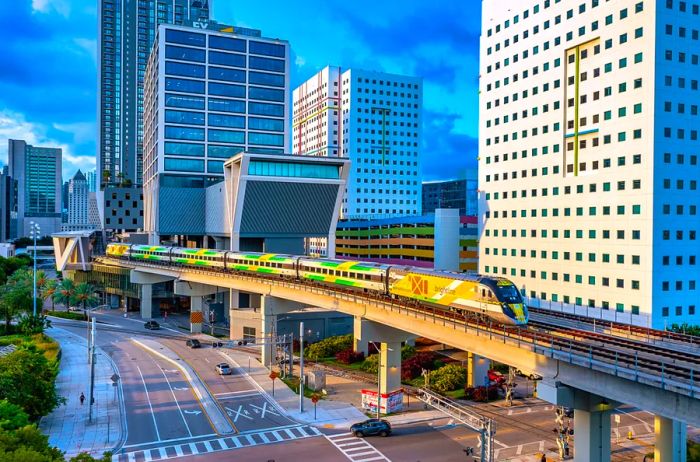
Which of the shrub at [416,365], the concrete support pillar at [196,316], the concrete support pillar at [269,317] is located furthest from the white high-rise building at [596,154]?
the concrete support pillar at [196,316]

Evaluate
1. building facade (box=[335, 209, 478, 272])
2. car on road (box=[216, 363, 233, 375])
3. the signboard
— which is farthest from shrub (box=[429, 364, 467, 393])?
building facade (box=[335, 209, 478, 272])

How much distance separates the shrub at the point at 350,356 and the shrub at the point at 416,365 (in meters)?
6.76

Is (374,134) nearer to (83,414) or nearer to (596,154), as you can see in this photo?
(596,154)

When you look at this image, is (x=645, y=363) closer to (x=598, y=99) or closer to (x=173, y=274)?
(x=598, y=99)

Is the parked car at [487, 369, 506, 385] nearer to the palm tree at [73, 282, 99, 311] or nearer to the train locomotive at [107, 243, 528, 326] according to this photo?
the train locomotive at [107, 243, 528, 326]

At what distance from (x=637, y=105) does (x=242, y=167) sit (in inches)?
2443

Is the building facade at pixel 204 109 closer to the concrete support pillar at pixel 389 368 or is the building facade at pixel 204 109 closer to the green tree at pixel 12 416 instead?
the concrete support pillar at pixel 389 368

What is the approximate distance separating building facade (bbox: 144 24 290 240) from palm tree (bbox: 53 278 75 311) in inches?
953

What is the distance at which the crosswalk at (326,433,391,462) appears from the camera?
39469mm

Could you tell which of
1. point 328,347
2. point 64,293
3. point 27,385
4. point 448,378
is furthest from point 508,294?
point 64,293

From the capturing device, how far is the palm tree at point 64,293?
324 feet

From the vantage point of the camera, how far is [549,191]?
260ft

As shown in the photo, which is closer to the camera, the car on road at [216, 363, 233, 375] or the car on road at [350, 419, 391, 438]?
the car on road at [350, 419, 391, 438]

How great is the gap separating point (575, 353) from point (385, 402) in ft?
73.6
